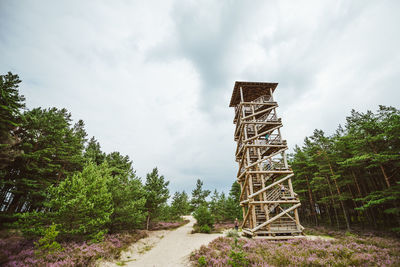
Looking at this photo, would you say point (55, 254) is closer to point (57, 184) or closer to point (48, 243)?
point (48, 243)

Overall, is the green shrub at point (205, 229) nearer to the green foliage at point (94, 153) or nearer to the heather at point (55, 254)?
the heather at point (55, 254)

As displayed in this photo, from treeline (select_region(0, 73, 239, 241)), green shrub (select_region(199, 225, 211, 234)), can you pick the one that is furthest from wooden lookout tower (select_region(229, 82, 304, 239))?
treeline (select_region(0, 73, 239, 241))

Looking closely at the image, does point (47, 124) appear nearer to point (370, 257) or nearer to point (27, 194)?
point (27, 194)

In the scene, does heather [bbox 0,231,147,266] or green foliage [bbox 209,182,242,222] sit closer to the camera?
heather [bbox 0,231,147,266]

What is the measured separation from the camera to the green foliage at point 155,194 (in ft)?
81.0

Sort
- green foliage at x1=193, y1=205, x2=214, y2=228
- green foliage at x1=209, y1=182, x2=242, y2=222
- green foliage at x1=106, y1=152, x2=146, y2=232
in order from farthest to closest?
green foliage at x1=209, y1=182, x2=242, y2=222 < green foliage at x1=193, y1=205, x2=214, y2=228 < green foliage at x1=106, y1=152, x2=146, y2=232

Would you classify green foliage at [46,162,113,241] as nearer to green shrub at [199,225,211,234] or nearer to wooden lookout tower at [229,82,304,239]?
wooden lookout tower at [229,82,304,239]

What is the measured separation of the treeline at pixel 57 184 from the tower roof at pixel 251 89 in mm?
17441

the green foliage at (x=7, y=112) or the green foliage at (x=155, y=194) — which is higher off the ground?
the green foliage at (x=7, y=112)

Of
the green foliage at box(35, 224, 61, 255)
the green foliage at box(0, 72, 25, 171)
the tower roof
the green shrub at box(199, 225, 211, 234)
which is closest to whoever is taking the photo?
the green foliage at box(35, 224, 61, 255)

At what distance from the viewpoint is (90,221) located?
10336 mm

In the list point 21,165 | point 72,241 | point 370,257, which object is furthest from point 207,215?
point 21,165

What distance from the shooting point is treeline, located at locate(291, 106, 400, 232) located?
1473cm

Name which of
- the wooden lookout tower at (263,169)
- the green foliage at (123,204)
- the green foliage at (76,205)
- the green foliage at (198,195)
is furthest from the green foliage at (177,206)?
the green foliage at (76,205)
